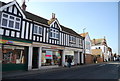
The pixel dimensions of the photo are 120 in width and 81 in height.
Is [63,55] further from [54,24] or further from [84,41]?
[84,41]

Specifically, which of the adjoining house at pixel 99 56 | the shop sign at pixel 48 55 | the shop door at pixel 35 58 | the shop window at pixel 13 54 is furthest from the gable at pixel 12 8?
the adjoining house at pixel 99 56

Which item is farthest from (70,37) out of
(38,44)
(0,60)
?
(0,60)

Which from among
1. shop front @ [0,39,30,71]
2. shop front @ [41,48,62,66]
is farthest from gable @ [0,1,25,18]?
shop front @ [41,48,62,66]

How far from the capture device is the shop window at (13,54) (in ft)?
42.1

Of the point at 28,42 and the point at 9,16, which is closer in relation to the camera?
the point at 9,16

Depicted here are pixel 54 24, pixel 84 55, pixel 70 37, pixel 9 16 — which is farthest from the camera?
pixel 84 55

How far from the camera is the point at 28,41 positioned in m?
15.0

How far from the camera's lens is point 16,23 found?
46.0ft

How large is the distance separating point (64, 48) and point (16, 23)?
10.4 m

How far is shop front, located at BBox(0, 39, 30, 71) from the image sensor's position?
1270 centimetres

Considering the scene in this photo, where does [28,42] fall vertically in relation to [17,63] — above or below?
above

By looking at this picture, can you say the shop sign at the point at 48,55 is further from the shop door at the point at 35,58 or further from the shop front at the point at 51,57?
the shop door at the point at 35,58

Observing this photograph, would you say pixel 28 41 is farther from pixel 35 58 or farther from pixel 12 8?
pixel 12 8

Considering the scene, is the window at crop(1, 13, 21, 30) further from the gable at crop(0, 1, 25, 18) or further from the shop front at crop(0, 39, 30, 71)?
the shop front at crop(0, 39, 30, 71)
